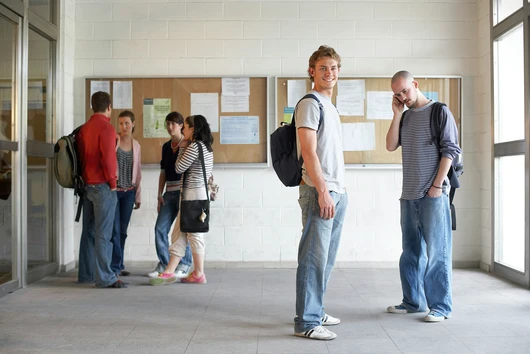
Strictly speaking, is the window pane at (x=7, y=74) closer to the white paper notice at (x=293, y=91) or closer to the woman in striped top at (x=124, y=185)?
the woman in striped top at (x=124, y=185)

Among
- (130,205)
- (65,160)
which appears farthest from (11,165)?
(130,205)

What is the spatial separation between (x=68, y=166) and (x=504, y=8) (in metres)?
4.06

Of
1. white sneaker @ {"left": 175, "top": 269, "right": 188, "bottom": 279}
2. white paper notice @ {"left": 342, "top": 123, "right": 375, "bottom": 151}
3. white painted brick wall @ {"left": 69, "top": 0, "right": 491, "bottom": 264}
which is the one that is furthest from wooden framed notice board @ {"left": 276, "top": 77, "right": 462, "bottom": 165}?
white sneaker @ {"left": 175, "top": 269, "right": 188, "bottom": 279}

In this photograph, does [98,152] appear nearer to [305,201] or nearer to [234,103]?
[234,103]

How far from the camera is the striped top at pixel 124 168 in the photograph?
5.65m

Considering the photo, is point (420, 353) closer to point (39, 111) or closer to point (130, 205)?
point (130, 205)

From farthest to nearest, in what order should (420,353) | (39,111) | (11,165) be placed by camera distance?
(39,111) < (11,165) < (420,353)

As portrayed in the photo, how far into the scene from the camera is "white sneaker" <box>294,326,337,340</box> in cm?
345

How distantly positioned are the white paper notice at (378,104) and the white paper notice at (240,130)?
1.11 m

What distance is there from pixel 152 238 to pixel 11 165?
5.79ft

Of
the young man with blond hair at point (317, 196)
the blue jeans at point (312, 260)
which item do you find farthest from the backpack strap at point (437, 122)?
the blue jeans at point (312, 260)

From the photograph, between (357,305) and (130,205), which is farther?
(130,205)

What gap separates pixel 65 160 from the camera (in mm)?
5105

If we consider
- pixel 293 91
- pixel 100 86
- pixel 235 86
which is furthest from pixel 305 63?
pixel 100 86
